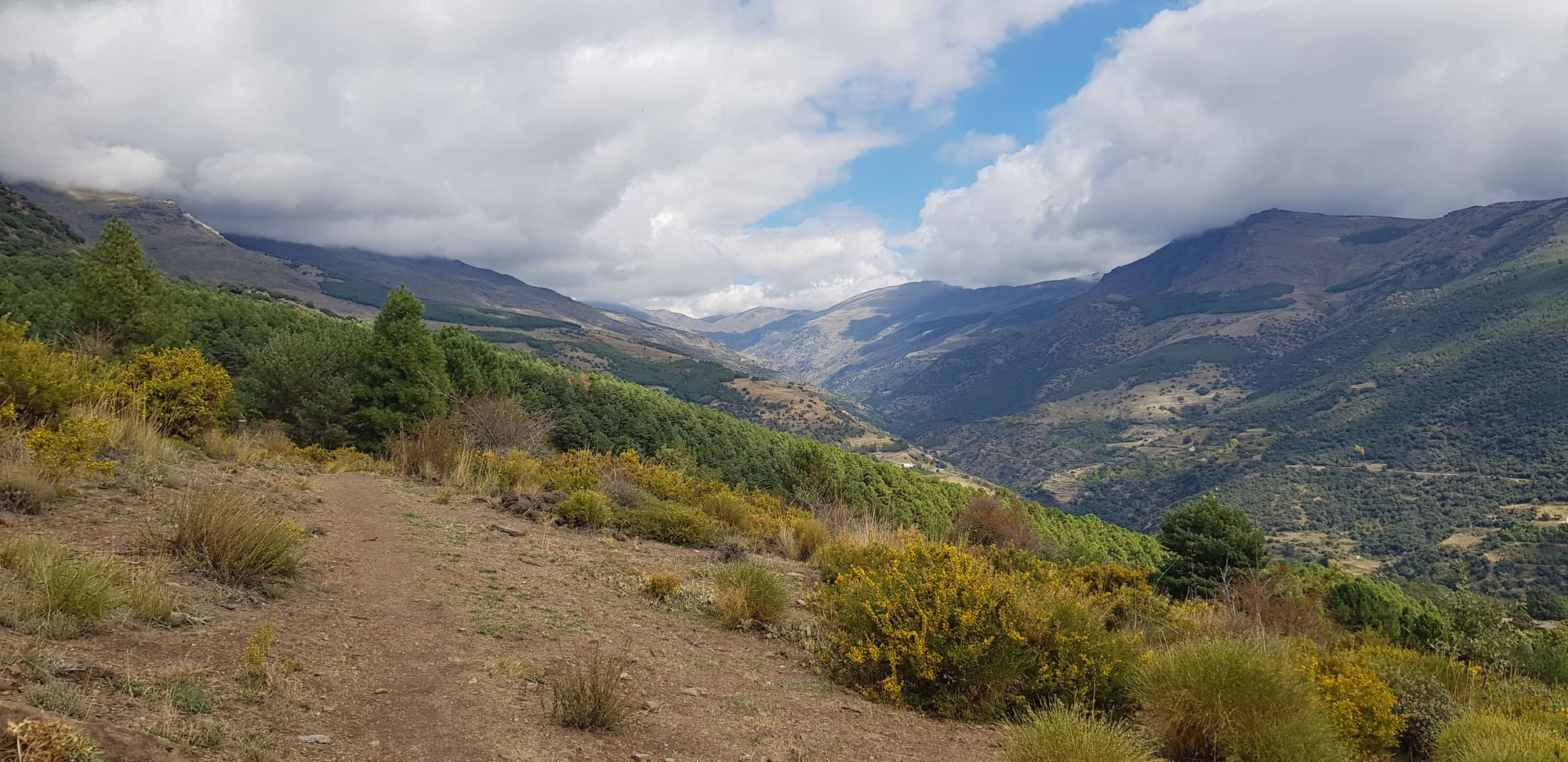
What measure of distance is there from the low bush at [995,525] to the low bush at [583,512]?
13669mm

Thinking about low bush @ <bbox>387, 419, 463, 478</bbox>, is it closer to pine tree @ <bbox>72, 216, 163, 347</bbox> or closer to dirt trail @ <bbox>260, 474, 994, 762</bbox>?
dirt trail @ <bbox>260, 474, 994, 762</bbox>

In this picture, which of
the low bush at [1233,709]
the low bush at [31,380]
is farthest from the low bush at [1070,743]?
the low bush at [31,380]

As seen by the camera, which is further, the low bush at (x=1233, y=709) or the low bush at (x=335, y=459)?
the low bush at (x=335, y=459)

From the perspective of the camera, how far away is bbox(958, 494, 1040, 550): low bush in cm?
2434

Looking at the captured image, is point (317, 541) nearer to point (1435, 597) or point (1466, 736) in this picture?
point (1466, 736)

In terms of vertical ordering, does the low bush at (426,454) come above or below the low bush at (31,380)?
below

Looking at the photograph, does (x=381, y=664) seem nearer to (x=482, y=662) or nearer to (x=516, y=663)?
(x=482, y=662)

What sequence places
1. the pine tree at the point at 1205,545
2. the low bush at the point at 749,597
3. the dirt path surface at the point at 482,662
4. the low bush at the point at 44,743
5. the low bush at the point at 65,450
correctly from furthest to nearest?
the pine tree at the point at 1205,545 → the low bush at the point at 749,597 → the low bush at the point at 65,450 → the dirt path surface at the point at 482,662 → the low bush at the point at 44,743

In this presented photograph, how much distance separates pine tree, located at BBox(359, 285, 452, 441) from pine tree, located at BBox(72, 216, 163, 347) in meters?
8.03

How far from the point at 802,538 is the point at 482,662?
8.50 m

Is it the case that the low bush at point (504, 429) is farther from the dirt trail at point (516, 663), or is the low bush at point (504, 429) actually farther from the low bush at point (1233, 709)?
the low bush at point (1233, 709)

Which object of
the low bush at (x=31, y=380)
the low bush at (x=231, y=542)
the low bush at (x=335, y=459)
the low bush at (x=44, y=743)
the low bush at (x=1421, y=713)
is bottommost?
the low bush at (x=335, y=459)

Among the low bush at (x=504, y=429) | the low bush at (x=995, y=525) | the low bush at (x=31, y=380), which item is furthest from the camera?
the low bush at (x=995, y=525)

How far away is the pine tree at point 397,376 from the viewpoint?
28.5 m
